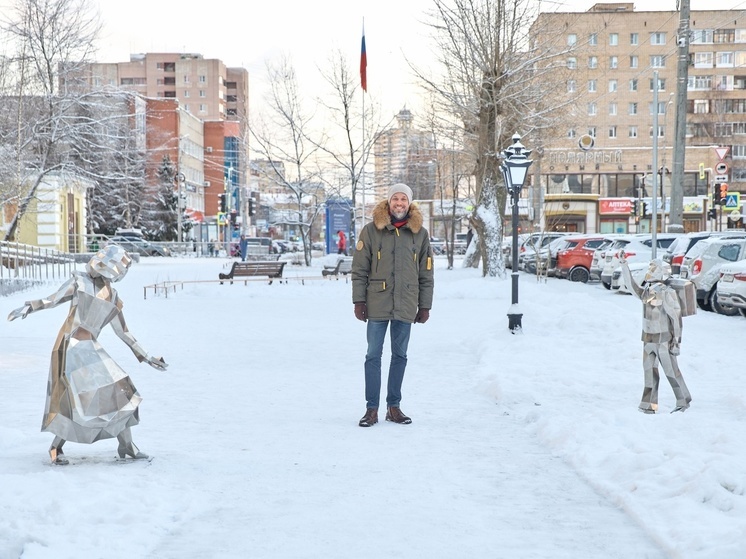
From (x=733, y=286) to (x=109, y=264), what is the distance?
46.4ft

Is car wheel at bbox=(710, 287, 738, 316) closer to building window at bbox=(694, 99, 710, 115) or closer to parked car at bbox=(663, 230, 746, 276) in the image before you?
parked car at bbox=(663, 230, 746, 276)

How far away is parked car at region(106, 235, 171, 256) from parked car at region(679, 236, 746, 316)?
4190 centimetres

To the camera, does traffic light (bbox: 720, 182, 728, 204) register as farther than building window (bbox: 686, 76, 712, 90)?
No

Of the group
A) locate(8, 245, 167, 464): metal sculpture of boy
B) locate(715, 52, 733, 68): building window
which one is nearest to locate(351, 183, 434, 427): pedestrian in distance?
locate(8, 245, 167, 464): metal sculpture of boy

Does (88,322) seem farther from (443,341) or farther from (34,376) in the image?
(443,341)

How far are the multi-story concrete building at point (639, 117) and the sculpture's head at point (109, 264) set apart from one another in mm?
60039

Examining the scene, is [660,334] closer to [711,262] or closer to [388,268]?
[388,268]

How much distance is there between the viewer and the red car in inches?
1329

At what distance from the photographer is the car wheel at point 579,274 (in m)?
33.9

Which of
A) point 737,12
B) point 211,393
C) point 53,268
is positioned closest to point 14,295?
point 53,268

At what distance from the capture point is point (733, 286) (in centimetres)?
1805

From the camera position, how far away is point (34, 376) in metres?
10.8

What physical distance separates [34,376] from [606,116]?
74091 mm

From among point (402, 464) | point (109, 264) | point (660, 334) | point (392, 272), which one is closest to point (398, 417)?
point (392, 272)
